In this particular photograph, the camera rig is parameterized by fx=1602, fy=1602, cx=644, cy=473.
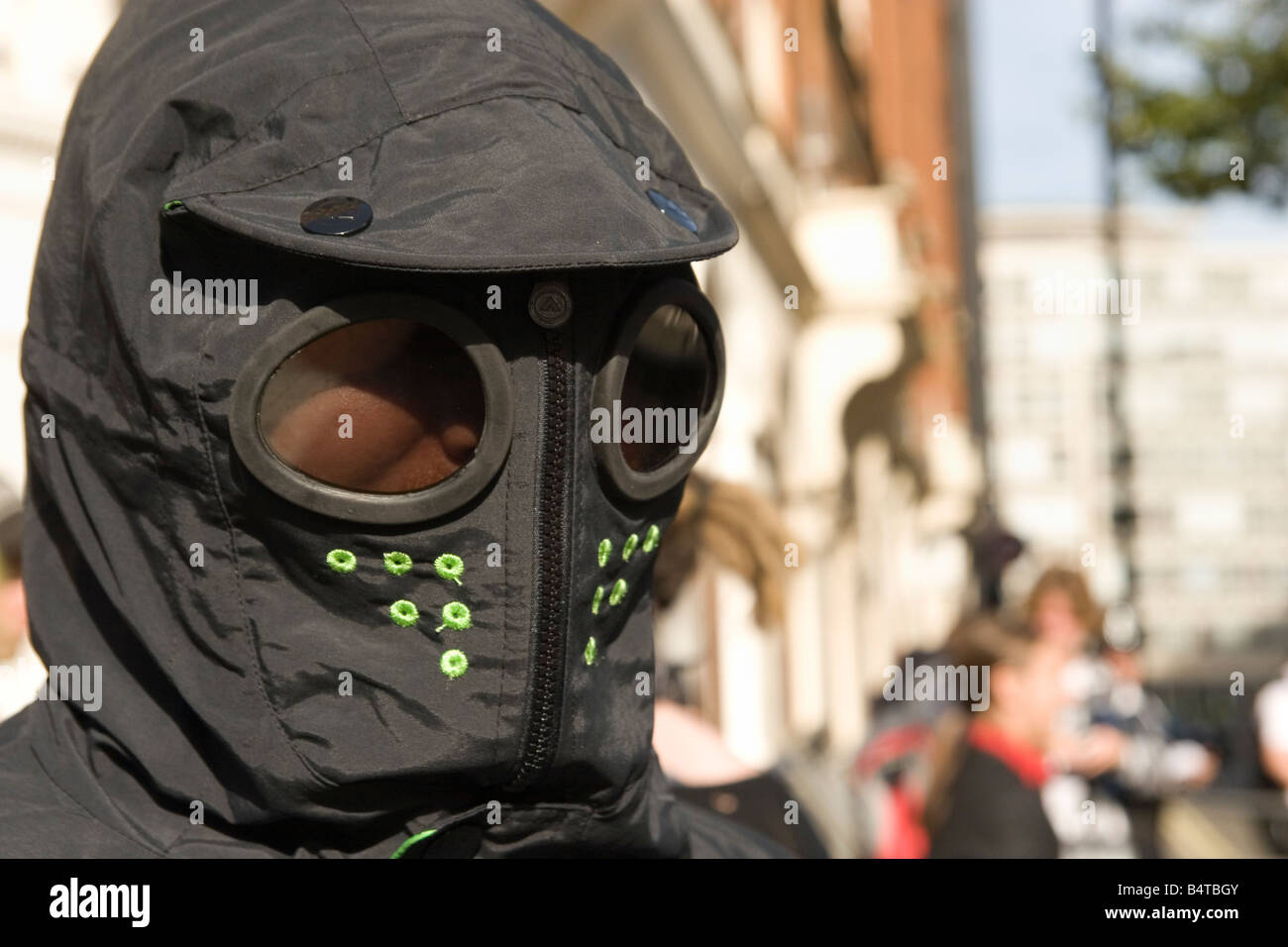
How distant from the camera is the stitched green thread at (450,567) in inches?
52.5

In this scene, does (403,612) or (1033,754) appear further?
(1033,754)

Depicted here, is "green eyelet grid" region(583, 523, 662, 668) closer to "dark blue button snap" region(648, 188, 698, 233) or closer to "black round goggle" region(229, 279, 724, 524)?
"black round goggle" region(229, 279, 724, 524)

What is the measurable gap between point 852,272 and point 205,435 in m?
10.3

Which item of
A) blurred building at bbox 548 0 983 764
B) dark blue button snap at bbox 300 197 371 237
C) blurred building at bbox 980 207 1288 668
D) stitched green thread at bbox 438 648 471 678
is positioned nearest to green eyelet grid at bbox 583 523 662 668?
stitched green thread at bbox 438 648 471 678

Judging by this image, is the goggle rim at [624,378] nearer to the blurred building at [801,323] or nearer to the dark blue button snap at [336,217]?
the dark blue button snap at [336,217]

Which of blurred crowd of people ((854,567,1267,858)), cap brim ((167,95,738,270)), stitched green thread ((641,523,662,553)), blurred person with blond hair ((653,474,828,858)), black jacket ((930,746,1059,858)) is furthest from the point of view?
blurred crowd of people ((854,567,1267,858))

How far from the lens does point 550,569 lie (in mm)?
1354

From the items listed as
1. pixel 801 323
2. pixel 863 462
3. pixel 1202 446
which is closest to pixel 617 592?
pixel 801 323

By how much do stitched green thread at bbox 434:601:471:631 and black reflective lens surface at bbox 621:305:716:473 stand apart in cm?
20

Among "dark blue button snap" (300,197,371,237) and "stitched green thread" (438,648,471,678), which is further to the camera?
"stitched green thread" (438,648,471,678)

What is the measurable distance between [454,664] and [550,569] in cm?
11

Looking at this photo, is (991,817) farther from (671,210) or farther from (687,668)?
(671,210)

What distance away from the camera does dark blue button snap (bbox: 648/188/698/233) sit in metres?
1.41
